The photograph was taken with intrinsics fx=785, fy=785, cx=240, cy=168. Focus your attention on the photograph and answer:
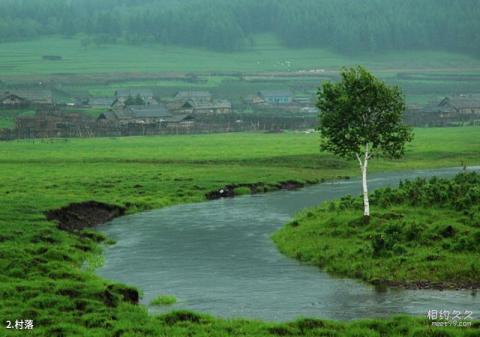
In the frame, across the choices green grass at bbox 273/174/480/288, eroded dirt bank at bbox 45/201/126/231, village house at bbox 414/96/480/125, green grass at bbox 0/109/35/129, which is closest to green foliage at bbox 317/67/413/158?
green grass at bbox 273/174/480/288

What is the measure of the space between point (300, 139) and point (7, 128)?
5355cm

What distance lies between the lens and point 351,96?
50812 millimetres

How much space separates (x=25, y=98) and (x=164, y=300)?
150 m

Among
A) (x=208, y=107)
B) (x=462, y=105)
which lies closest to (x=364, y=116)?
(x=208, y=107)

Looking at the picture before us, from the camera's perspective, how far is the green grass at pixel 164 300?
35219 millimetres

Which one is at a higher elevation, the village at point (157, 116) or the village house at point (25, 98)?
the village house at point (25, 98)

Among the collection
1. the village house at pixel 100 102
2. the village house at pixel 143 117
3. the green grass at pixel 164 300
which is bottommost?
the green grass at pixel 164 300

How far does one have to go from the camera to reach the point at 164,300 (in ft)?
116

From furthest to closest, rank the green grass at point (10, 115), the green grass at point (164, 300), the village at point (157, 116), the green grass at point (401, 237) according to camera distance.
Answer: the village at point (157, 116) < the green grass at point (10, 115) < the green grass at point (401, 237) < the green grass at point (164, 300)

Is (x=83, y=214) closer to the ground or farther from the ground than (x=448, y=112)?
closer to the ground

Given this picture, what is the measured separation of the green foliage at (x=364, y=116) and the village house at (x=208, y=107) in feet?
445

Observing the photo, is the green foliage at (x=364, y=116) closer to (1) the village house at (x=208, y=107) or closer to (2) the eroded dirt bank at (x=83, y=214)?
(2) the eroded dirt bank at (x=83, y=214)

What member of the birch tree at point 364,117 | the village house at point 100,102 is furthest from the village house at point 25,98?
the birch tree at point 364,117

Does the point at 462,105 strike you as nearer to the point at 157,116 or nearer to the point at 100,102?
the point at 157,116
